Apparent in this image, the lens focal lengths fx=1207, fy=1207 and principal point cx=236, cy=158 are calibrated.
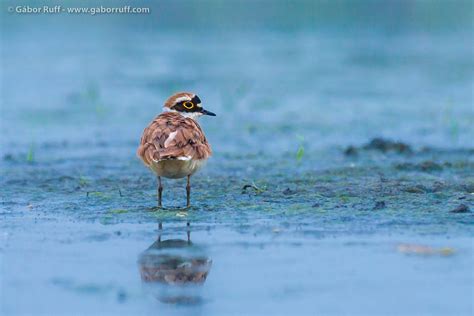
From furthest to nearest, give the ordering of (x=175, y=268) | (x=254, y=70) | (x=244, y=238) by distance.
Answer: (x=254, y=70) < (x=244, y=238) < (x=175, y=268)

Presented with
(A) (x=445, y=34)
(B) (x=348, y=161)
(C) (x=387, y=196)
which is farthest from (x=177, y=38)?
(C) (x=387, y=196)

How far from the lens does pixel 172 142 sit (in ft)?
34.0

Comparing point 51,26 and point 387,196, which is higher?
point 51,26

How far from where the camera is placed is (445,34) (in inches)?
1081

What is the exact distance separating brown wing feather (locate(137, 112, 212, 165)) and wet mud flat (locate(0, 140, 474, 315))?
50cm

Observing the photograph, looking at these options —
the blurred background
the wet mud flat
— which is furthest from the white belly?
the blurred background

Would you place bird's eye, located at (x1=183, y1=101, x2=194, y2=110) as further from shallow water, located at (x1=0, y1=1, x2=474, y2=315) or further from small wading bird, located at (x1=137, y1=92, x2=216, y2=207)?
shallow water, located at (x1=0, y1=1, x2=474, y2=315)

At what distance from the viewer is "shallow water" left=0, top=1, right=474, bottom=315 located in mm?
7812

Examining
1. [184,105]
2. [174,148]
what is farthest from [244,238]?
[184,105]

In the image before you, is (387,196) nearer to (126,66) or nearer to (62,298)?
(62,298)

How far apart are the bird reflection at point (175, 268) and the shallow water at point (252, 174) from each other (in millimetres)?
30

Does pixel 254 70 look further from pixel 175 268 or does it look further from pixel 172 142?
pixel 175 268

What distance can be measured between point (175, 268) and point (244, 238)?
3.67ft

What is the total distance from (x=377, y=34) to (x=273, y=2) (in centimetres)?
533
